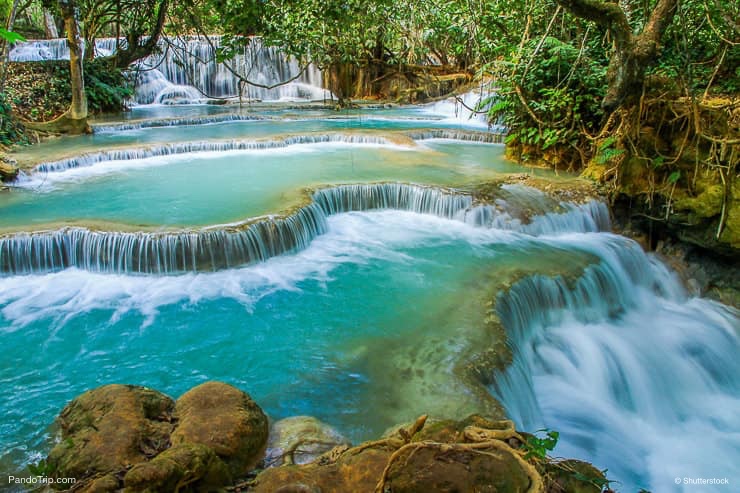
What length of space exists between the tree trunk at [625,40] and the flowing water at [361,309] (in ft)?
5.66

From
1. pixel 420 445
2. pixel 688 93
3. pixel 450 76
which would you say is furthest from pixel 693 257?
pixel 450 76

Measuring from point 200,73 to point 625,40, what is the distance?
18757 mm

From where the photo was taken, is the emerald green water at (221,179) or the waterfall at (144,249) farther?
the emerald green water at (221,179)

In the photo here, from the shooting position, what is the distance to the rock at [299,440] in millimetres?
2971

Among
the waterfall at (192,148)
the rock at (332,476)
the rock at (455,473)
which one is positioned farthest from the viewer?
the waterfall at (192,148)

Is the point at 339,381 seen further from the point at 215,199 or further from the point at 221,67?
the point at 221,67

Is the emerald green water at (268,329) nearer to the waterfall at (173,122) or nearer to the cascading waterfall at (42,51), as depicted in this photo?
the waterfall at (173,122)

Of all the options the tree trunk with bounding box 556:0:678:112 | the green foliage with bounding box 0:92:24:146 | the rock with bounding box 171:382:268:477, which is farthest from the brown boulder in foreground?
the green foliage with bounding box 0:92:24:146

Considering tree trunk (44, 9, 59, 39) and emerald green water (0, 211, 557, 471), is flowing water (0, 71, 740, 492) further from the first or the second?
tree trunk (44, 9, 59, 39)

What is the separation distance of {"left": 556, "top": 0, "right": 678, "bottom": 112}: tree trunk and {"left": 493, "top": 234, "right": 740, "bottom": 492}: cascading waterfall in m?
2.52

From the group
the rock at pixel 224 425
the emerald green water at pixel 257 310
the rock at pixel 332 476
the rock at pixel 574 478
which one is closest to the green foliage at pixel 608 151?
the emerald green water at pixel 257 310

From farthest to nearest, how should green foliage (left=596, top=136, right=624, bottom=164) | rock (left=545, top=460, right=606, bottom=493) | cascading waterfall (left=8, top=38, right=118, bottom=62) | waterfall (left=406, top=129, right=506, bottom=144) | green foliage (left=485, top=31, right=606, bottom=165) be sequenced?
1. cascading waterfall (left=8, top=38, right=118, bottom=62)
2. waterfall (left=406, top=129, right=506, bottom=144)
3. green foliage (left=485, top=31, right=606, bottom=165)
4. green foliage (left=596, top=136, right=624, bottom=164)
5. rock (left=545, top=460, right=606, bottom=493)

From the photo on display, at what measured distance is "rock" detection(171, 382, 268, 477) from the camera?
2.74 m

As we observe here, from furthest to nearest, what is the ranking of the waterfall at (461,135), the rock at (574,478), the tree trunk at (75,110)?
the waterfall at (461,135)
the tree trunk at (75,110)
the rock at (574,478)
